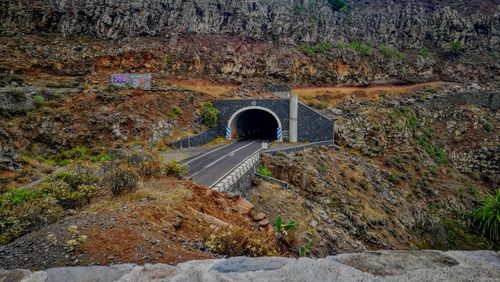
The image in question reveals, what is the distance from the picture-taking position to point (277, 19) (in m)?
40.7

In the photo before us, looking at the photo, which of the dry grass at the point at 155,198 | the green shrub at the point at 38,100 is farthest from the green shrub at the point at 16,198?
the green shrub at the point at 38,100

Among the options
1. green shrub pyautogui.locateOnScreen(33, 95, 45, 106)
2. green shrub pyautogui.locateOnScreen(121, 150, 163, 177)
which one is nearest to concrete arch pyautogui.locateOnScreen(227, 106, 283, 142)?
A: green shrub pyautogui.locateOnScreen(33, 95, 45, 106)

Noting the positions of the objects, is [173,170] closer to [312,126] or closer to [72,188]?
[72,188]

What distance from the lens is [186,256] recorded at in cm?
513

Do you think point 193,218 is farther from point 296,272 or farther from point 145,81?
point 145,81

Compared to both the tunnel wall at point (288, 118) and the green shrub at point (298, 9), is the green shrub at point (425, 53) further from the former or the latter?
the tunnel wall at point (288, 118)

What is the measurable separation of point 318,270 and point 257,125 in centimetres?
3282

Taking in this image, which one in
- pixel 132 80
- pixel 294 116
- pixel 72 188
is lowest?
pixel 294 116

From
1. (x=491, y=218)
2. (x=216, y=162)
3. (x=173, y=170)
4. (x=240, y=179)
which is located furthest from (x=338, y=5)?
(x=173, y=170)

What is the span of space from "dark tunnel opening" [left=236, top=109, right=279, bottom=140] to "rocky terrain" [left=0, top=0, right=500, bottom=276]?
8.75ft

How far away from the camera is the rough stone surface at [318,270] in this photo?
7.93 feet

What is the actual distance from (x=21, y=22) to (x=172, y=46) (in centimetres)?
1490

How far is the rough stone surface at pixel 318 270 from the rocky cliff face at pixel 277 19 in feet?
121

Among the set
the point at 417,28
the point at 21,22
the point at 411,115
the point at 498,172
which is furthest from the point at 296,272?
the point at 417,28
